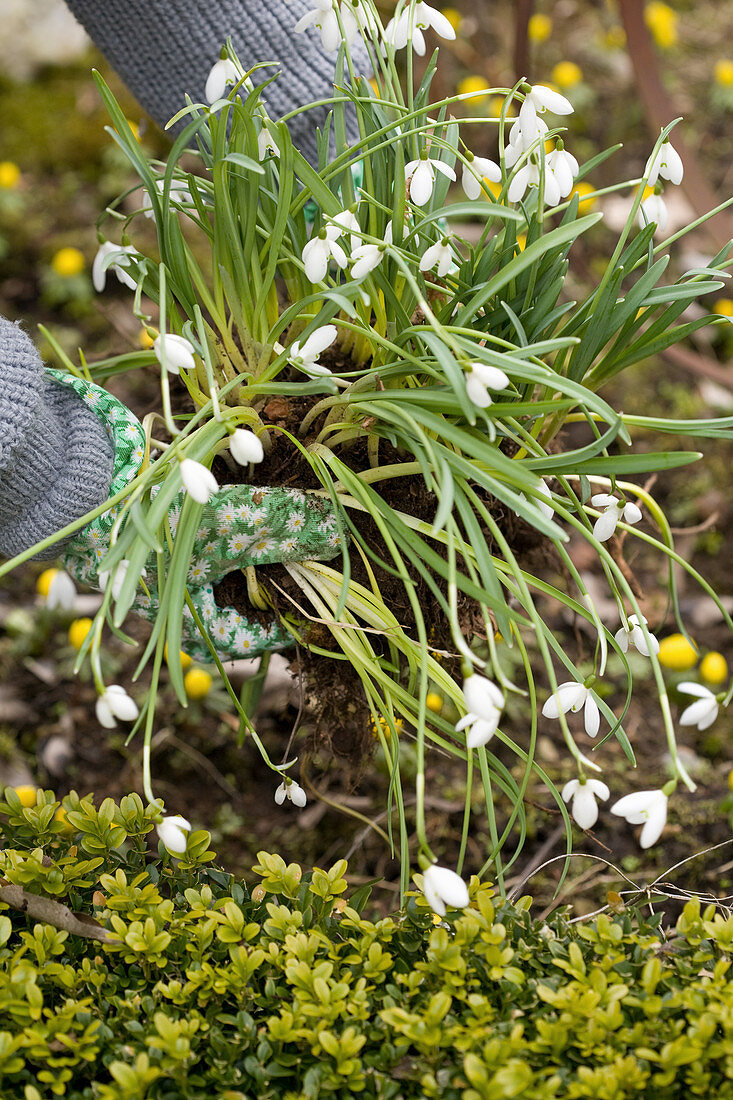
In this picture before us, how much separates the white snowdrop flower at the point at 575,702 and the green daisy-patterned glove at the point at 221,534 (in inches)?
13.5

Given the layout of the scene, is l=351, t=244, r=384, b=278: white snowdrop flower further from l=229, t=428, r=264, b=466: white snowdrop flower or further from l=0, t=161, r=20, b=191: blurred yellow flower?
l=0, t=161, r=20, b=191: blurred yellow flower

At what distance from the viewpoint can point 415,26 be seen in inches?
43.2

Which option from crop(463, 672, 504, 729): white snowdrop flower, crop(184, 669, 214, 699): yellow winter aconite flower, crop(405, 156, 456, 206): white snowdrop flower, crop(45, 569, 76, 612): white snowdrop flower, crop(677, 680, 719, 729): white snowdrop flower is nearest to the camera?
crop(463, 672, 504, 729): white snowdrop flower

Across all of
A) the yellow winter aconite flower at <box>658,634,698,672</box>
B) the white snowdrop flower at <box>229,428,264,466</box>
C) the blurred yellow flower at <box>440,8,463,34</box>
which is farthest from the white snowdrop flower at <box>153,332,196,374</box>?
the blurred yellow flower at <box>440,8,463,34</box>

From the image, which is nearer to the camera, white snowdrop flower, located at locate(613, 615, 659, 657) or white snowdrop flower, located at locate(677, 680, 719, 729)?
white snowdrop flower, located at locate(677, 680, 719, 729)

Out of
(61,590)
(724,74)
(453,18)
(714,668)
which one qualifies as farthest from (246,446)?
(724,74)

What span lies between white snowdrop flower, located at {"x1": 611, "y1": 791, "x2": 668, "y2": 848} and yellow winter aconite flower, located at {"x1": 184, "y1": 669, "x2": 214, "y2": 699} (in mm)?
969

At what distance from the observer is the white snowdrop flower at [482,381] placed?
803 mm

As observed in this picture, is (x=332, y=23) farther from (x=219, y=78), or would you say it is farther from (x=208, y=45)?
(x=208, y=45)

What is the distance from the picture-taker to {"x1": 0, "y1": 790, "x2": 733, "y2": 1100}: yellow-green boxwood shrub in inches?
31.6

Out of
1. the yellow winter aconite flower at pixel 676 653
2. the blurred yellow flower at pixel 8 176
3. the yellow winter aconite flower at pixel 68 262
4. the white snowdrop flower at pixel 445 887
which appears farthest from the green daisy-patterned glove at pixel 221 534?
the blurred yellow flower at pixel 8 176

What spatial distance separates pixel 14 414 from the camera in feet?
3.34

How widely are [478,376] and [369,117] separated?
1.62 ft

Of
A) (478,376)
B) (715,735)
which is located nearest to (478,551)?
(478,376)
